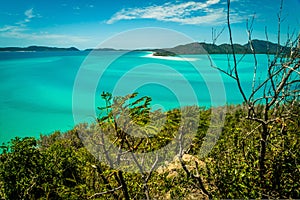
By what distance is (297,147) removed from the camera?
7.72ft

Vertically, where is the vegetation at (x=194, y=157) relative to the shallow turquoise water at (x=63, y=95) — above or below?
above

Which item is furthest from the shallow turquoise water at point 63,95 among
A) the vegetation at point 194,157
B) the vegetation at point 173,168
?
the vegetation at point 194,157

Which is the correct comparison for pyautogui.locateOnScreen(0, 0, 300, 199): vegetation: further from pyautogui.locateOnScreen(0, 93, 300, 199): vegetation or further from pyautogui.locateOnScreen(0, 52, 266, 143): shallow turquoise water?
pyautogui.locateOnScreen(0, 52, 266, 143): shallow turquoise water

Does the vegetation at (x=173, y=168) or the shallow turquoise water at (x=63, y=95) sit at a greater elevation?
the vegetation at (x=173, y=168)

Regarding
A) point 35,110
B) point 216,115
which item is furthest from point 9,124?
point 216,115

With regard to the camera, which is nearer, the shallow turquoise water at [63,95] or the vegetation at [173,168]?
the vegetation at [173,168]

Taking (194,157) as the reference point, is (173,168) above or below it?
below

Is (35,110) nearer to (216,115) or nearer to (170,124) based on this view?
(216,115)

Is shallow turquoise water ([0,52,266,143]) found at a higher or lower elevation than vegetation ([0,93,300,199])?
lower

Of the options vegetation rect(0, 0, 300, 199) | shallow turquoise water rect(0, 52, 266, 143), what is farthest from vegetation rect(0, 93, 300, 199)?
shallow turquoise water rect(0, 52, 266, 143)

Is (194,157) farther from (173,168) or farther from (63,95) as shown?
(63,95)

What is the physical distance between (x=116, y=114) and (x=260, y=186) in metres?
1.33

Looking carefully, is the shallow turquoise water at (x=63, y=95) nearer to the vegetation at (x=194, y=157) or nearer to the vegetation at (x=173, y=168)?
the vegetation at (x=173, y=168)

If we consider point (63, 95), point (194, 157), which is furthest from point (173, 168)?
point (63, 95)
